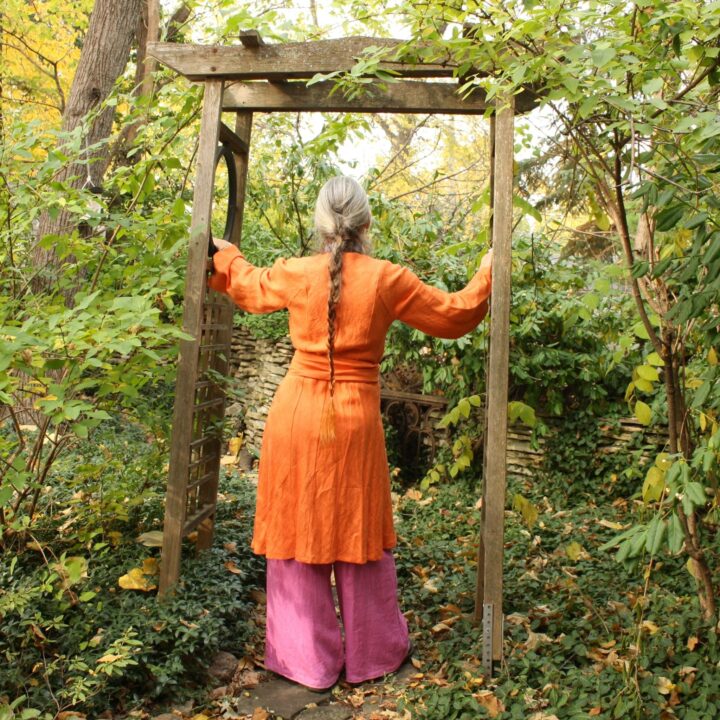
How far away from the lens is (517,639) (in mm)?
3350

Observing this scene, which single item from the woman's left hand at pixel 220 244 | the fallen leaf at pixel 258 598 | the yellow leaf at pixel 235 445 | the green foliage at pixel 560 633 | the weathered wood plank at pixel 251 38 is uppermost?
the weathered wood plank at pixel 251 38

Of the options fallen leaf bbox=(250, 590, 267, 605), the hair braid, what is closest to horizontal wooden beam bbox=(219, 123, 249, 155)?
the hair braid

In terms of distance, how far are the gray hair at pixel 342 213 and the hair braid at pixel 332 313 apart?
0.04 meters

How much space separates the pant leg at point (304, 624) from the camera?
3.24 meters

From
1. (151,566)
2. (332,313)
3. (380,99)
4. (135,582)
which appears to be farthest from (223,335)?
(380,99)

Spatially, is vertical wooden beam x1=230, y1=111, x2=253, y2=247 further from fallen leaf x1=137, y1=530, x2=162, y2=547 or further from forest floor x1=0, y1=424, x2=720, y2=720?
fallen leaf x1=137, y1=530, x2=162, y2=547

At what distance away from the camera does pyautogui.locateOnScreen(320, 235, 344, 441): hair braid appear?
10.1 feet

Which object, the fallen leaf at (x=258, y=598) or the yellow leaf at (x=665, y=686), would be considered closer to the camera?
the yellow leaf at (x=665, y=686)

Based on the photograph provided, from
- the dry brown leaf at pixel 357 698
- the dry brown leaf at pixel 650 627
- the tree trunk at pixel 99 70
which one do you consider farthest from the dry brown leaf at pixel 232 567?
the tree trunk at pixel 99 70

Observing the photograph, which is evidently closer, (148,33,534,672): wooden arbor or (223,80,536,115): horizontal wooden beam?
(148,33,534,672): wooden arbor

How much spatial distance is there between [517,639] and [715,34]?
103 inches

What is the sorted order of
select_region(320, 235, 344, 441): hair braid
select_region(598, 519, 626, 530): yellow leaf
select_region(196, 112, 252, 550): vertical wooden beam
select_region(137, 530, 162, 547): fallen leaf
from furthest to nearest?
select_region(598, 519, 626, 530): yellow leaf, select_region(196, 112, 252, 550): vertical wooden beam, select_region(137, 530, 162, 547): fallen leaf, select_region(320, 235, 344, 441): hair braid

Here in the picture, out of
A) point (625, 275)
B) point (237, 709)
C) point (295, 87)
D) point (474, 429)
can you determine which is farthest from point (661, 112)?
point (474, 429)

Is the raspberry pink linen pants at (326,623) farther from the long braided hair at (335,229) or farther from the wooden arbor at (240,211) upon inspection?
the long braided hair at (335,229)
